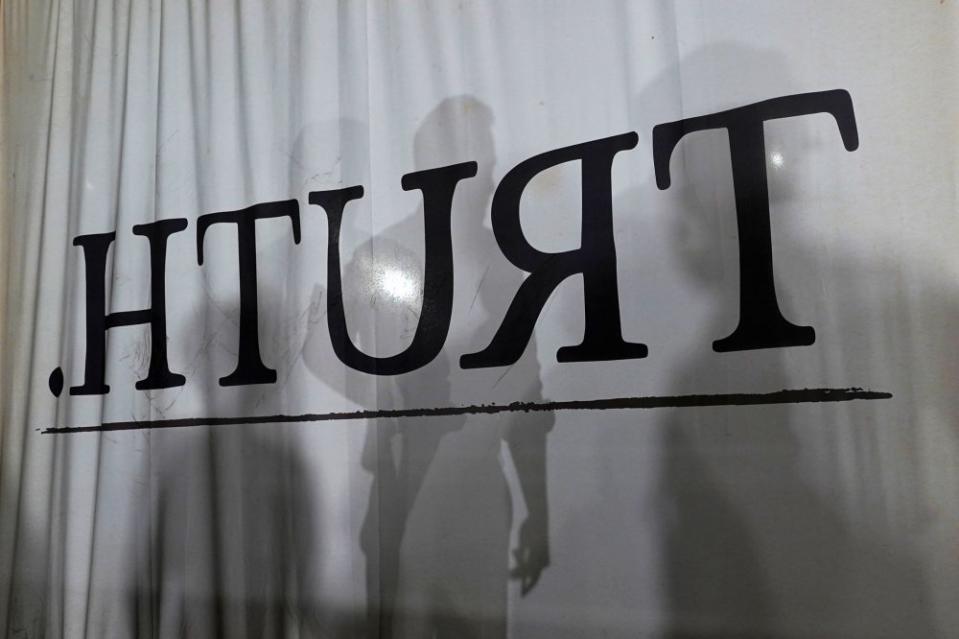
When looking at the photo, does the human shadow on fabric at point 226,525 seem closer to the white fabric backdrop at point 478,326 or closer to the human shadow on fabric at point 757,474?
the white fabric backdrop at point 478,326

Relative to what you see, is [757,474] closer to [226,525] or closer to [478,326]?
[478,326]

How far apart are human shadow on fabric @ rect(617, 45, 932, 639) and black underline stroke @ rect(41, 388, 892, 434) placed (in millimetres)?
12

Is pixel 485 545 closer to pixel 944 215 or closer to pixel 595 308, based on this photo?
pixel 595 308

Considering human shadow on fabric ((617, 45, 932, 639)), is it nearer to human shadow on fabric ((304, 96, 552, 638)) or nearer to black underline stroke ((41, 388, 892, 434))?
black underline stroke ((41, 388, 892, 434))

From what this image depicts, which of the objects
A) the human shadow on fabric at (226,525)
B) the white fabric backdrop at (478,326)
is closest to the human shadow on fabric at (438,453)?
the white fabric backdrop at (478,326)

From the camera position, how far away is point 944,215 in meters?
0.83

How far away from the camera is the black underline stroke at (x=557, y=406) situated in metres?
0.85

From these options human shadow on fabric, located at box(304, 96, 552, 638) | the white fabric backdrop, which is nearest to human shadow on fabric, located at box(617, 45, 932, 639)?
the white fabric backdrop

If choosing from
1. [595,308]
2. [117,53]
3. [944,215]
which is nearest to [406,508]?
[595,308]

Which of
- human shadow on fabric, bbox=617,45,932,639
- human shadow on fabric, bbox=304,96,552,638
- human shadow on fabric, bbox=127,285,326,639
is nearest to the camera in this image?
human shadow on fabric, bbox=617,45,932,639

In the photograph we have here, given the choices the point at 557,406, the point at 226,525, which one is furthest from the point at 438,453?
the point at 226,525

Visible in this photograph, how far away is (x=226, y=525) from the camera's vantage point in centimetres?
115

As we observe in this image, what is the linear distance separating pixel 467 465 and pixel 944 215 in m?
0.75

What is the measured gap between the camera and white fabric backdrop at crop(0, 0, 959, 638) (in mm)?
839
